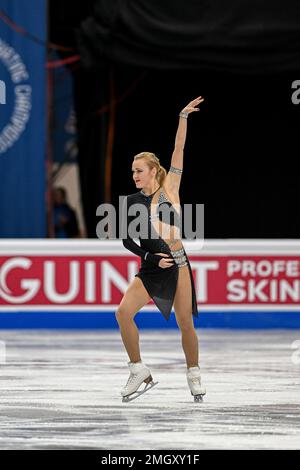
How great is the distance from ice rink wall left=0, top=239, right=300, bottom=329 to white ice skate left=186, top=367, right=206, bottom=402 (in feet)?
19.1

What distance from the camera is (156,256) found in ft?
28.1

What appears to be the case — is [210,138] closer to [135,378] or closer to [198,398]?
[198,398]

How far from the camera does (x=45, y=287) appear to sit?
49.3ft

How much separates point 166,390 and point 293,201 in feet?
24.8

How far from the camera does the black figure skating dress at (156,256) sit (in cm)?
855

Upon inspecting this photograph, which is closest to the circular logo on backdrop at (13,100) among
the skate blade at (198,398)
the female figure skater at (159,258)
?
the skate blade at (198,398)

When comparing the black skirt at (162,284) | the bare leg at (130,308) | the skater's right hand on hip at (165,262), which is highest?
the skater's right hand on hip at (165,262)

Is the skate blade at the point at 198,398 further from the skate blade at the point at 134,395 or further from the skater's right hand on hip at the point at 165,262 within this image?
the skater's right hand on hip at the point at 165,262

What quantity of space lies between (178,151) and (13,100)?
7.88m

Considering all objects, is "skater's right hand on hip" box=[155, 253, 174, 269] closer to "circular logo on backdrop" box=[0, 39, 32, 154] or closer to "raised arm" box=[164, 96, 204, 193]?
"raised arm" box=[164, 96, 204, 193]

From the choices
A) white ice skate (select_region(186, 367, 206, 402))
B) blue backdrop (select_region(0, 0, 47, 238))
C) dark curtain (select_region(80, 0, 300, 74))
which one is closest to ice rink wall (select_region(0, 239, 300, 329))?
blue backdrop (select_region(0, 0, 47, 238))

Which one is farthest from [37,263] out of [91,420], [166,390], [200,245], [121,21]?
[91,420]

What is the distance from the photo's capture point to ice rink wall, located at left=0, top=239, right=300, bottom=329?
49.1 feet

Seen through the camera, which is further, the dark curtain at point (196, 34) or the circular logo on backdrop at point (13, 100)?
the circular logo on backdrop at point (13, 100)
